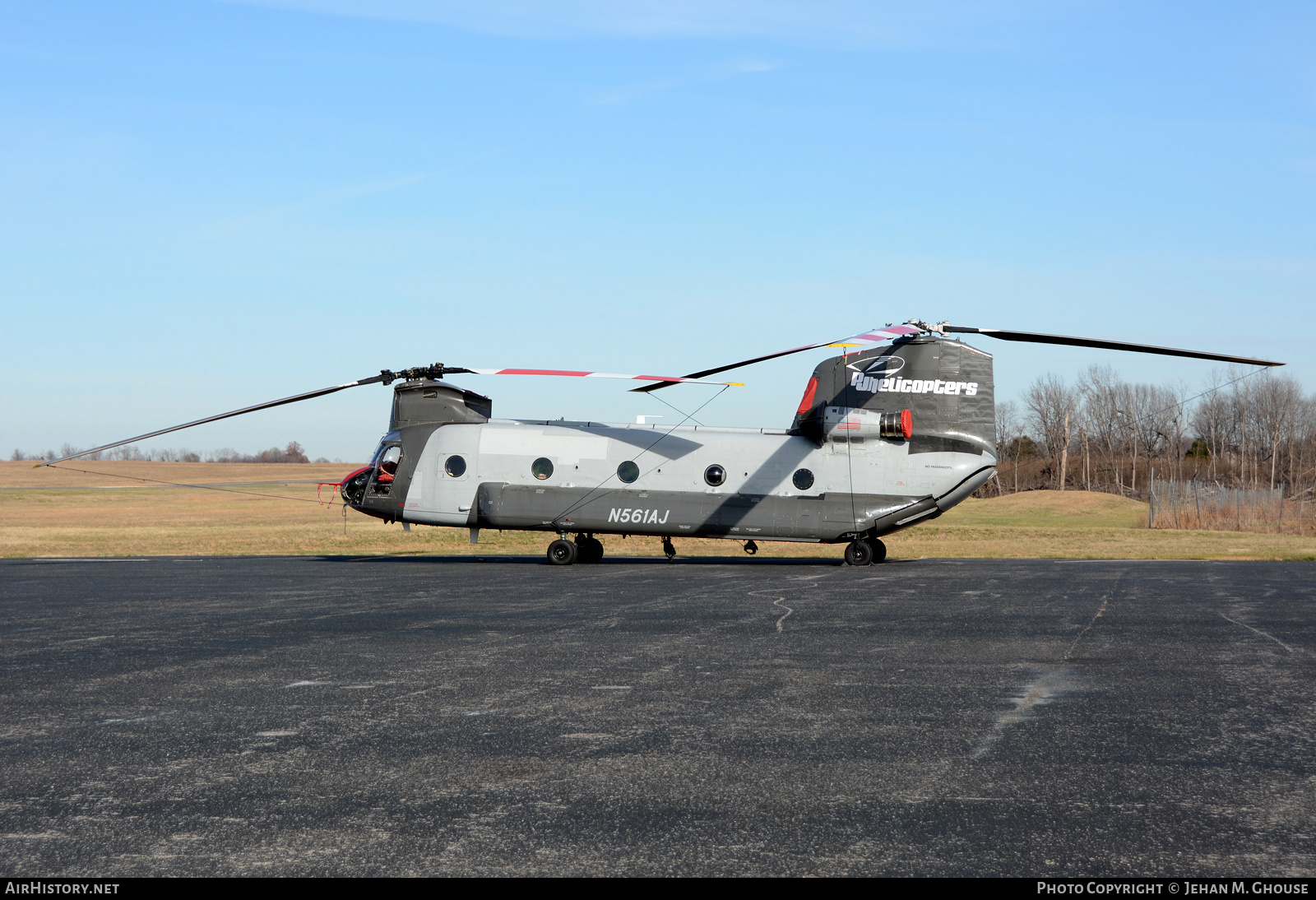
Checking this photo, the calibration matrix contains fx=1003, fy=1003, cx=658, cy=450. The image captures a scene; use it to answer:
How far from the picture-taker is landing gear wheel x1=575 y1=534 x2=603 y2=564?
80.5 ft

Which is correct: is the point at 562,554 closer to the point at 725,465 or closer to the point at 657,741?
the point at 725,465

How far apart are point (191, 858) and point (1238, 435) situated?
115288 mm

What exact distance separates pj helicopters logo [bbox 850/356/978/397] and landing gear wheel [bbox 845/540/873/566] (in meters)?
3.58

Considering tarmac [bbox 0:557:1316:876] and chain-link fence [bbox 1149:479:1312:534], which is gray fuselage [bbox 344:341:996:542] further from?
chain-link fence [bbox 1149:479:1312:534]

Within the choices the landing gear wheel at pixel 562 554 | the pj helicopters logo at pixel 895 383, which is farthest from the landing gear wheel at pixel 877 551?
the landing gear wheel at pixel 562 554

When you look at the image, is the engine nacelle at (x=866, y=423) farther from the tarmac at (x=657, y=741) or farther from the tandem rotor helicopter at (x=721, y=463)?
the tarmac at (x=657, y=741)

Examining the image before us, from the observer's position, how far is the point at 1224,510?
1898 inches

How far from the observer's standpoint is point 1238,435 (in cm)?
10219

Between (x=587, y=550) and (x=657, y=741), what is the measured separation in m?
17.8

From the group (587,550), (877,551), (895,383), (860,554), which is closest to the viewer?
(895,383)

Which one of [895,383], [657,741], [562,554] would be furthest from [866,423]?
[657,741]

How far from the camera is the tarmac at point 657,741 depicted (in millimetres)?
4793

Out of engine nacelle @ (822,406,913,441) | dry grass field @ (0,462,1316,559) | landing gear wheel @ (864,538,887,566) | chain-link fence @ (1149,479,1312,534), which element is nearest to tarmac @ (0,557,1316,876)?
engine nacelle @ (822,406,913,441)
